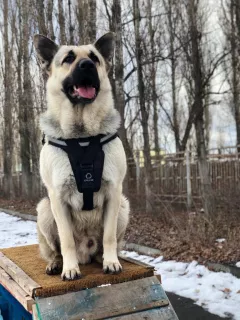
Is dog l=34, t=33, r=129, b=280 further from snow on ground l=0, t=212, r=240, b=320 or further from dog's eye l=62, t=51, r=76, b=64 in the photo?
snow on ground l=0, t=212, r=240, b=320

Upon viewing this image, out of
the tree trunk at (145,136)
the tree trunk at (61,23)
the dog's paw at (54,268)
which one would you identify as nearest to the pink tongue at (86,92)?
the dog's paw at (54,268)

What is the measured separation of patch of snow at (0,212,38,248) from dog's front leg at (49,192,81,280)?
17.7 feet

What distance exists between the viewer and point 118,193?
2779mm

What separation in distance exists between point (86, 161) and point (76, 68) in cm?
66

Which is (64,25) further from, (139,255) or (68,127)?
(68,127)

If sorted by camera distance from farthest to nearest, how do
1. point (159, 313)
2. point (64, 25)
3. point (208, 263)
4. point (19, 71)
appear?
1. point (19, 71)
2. point (64, 25)
3. point (208, 263)
4. point (159, 313)

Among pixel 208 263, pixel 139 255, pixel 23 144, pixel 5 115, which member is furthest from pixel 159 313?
pixel 5 115

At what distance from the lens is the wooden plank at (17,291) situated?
2440mm

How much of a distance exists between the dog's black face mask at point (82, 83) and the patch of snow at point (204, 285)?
2836 millimetres

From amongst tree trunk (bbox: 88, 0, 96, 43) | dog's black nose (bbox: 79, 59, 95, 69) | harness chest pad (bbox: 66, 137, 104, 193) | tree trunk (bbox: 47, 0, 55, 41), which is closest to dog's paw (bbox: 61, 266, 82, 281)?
harness chest pad (bbox: 66, 137, 104, 193)

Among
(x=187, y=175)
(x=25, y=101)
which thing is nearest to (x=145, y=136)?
(x=187, y=175)

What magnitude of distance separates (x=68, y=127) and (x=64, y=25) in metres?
8.19

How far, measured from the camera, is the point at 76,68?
2.52m

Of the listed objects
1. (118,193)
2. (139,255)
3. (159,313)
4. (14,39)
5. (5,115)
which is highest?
(14,39)
